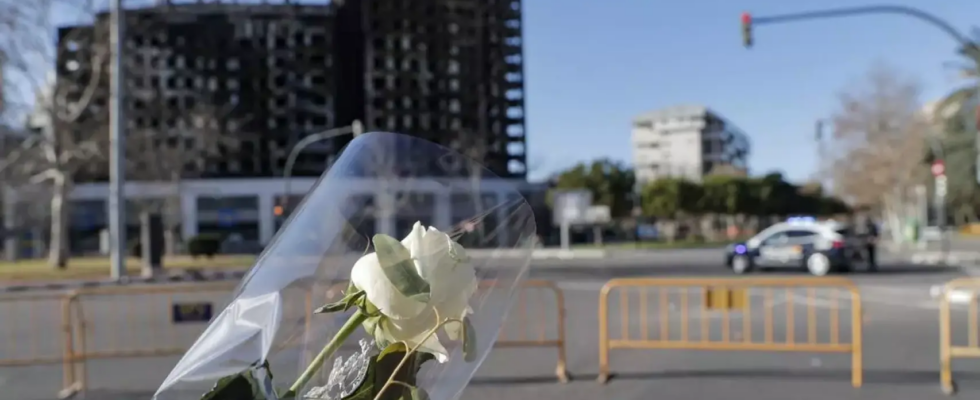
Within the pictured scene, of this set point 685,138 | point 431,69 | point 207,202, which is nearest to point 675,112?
point 685,138

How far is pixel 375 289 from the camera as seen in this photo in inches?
56.3

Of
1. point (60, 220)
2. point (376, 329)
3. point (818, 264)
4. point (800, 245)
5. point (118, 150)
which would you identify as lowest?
point (818, 264)

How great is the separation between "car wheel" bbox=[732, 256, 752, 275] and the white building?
269 feet

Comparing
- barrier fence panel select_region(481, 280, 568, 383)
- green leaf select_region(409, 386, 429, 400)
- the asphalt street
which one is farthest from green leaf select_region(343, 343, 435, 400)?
barrier fence panel select_region(481, 280, 568, 383)

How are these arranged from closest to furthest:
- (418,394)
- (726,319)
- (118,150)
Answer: (418,394), (726,319), (118,150)

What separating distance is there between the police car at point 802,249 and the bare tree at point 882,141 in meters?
22.2

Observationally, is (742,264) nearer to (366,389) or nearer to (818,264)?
(818,264)

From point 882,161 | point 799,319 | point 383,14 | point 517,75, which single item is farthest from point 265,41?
point 799,319

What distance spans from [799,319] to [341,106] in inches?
2588

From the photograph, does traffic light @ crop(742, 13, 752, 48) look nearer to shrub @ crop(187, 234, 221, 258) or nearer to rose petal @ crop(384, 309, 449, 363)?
rose petal @ crop(384, 309, 449, 363)

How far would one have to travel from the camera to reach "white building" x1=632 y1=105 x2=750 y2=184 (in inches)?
4291

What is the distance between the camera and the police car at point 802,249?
21.3m

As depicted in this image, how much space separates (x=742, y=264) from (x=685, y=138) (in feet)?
296

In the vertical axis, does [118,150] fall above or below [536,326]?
above
